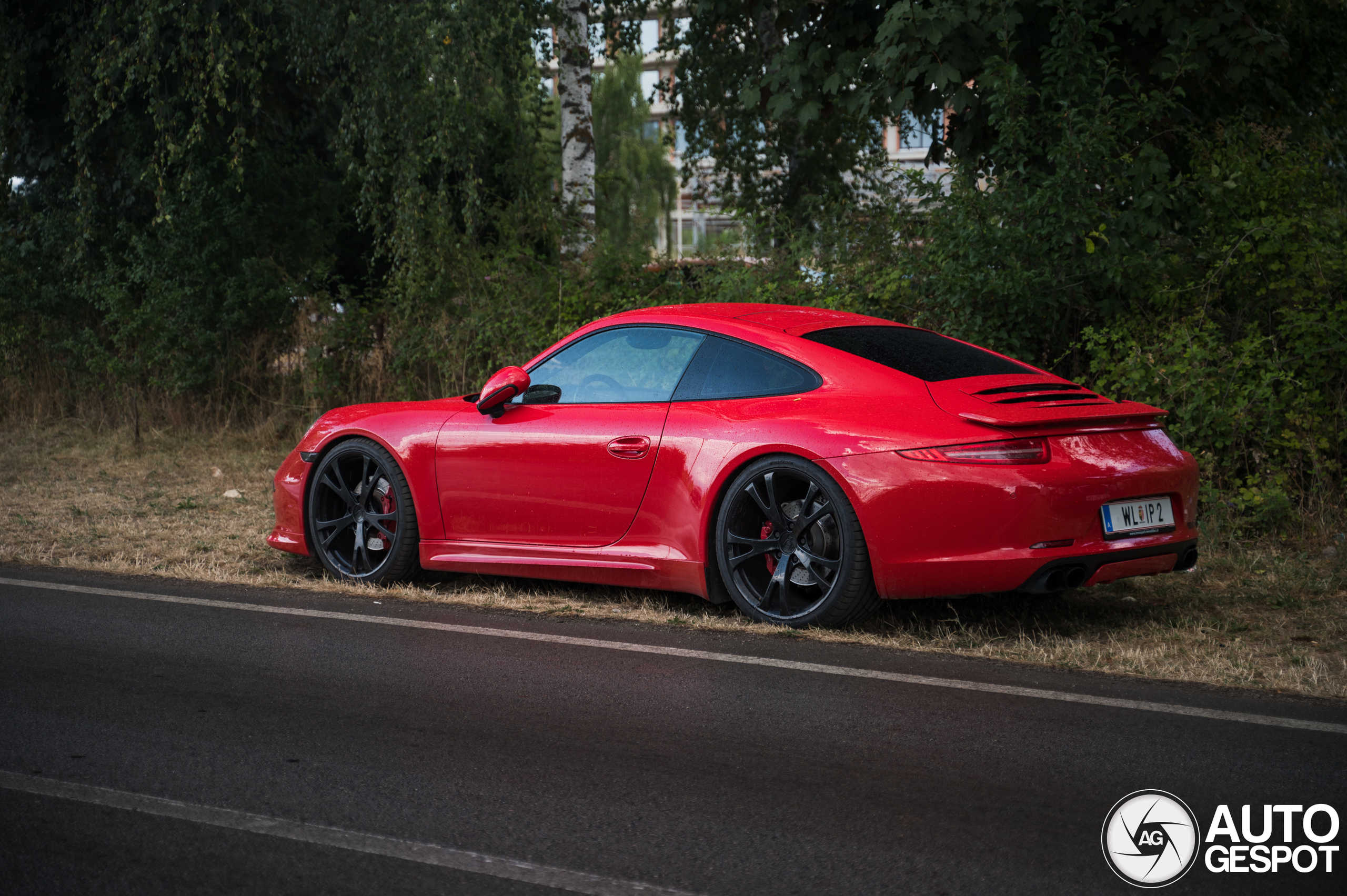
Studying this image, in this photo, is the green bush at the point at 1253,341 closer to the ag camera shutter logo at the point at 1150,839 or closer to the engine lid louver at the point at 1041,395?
the engine lid louver at the point at 1041,395

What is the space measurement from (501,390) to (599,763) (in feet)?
9.46

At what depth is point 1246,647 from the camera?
5.46m

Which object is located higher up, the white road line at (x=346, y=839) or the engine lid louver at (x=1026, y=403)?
the engine lid louver at (x=1026, y=403)

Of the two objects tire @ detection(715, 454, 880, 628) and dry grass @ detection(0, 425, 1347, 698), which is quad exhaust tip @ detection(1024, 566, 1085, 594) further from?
tire @ detection(715, 454, 880, 628)

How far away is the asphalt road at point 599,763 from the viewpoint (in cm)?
313

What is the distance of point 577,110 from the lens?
17.5 m

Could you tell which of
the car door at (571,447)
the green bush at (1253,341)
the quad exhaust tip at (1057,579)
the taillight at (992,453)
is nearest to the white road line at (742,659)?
the quad exhaust tip at (1057,579)

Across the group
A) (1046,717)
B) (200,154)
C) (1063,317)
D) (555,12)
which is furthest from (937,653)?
(555,12)

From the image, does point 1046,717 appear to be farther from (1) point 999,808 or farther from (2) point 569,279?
(2) point 569,279

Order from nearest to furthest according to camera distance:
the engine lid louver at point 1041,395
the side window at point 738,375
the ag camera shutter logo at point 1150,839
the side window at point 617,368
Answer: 1. the ag camera shutter logo at point 1150,839
2. the engine lid louver at point 1041,395
3. the side window at point 738,375
4. the side window at point 617,368

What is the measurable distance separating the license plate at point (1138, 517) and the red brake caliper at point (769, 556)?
1.38 m

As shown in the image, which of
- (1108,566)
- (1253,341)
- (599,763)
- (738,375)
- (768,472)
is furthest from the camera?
(1253,341)

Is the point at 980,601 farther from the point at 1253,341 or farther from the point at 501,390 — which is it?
the point at 1253,341

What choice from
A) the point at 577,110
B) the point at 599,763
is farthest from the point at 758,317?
the point at 577,110
